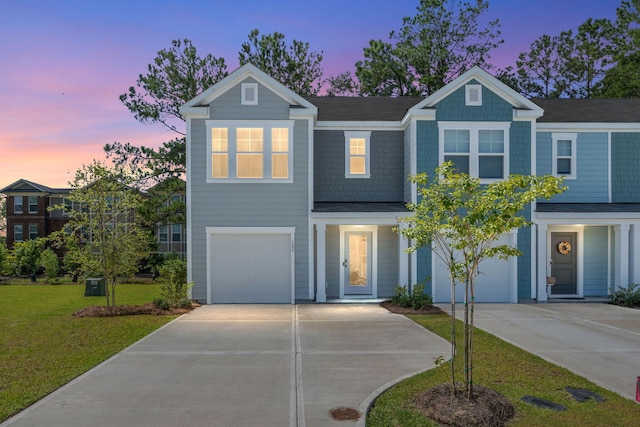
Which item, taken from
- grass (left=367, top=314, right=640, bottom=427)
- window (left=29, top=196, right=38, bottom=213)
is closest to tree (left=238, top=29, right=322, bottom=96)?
grass (left=367, top=314, right=640, bottom=427)

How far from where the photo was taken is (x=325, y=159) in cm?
1513

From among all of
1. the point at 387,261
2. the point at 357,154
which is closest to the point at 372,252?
the point at 387,261

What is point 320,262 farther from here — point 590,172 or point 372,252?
point 590,172

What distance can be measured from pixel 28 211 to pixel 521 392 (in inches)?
1734

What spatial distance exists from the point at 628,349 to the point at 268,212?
10.0 meters

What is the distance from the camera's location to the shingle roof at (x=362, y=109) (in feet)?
50.6

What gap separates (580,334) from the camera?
371 inches

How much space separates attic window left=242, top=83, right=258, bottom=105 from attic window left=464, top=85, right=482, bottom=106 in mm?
7089

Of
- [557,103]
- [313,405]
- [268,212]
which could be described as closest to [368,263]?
[268,212]

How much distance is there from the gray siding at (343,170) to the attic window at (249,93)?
2545 mm

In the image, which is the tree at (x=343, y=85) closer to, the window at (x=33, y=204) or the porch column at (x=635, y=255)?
the porch column at (x=635, y=255)

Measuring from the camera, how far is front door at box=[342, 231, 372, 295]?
14.8 metres

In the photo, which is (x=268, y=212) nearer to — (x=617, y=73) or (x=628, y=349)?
(x=628, y=349)

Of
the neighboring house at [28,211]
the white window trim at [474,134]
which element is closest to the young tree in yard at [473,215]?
the white window trim at [474,134]
